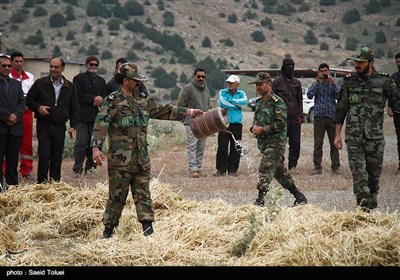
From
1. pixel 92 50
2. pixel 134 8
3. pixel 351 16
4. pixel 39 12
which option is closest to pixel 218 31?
pixel 134 8

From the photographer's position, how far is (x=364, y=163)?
9352 millimetres

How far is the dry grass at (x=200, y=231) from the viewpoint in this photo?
6.85m

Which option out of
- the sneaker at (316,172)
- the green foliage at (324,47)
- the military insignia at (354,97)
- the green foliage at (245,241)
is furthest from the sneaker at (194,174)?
the green foliage at (324,47)

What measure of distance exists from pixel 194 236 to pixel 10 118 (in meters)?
4.73

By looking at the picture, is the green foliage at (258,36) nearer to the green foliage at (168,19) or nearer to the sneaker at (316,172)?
the green foliage at (168,19)

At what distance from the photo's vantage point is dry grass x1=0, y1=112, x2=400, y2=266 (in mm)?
6852

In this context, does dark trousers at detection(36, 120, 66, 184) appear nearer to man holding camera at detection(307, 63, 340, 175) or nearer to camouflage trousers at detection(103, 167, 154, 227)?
camouflage trousers at detection(103, 167, 154, 227)

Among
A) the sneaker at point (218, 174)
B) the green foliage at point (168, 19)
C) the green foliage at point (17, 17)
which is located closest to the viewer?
the sneaker at point (218, 174)

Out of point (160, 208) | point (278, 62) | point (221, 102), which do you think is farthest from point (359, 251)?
point (278, 62)

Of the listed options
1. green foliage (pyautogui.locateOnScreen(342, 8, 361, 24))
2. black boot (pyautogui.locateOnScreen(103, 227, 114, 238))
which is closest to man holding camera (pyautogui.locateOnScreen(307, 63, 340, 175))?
black boot (pyautogui.locateOnScreen(103, 227, 114, 238))

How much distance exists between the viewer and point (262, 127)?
10195mm

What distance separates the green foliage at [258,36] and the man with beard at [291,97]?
225 ft

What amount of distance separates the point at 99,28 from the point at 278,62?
61.6 ft
